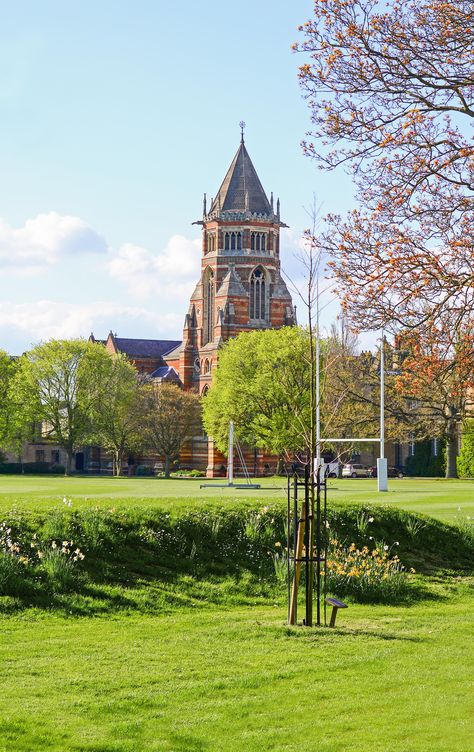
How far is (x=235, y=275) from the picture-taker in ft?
332

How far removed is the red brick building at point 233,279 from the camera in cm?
9988

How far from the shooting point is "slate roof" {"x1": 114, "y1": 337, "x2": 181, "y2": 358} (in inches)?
4648

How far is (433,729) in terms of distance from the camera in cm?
886

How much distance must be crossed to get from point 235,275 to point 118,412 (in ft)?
66.2

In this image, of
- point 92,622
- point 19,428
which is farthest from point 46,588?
point 19,428

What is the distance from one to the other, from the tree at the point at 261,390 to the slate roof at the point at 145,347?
38539mm

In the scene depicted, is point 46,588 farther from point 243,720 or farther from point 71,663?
point 243,720

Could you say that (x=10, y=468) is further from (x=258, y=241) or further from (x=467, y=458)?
(x=467, y=458)

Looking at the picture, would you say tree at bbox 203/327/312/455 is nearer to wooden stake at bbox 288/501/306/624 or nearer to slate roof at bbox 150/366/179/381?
slate roof at bbox 150/366/179/381

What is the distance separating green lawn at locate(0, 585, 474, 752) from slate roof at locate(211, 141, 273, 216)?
300 ft

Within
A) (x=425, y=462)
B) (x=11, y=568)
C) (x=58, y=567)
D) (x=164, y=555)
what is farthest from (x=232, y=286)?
(x=11, y=568)

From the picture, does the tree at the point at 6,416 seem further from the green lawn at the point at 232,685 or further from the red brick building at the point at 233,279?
the green lawn at the point at 232,685

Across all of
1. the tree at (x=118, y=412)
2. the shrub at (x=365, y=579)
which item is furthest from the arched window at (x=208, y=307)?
the shrub at (x=365, y=579)

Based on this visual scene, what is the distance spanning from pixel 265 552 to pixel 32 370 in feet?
224
